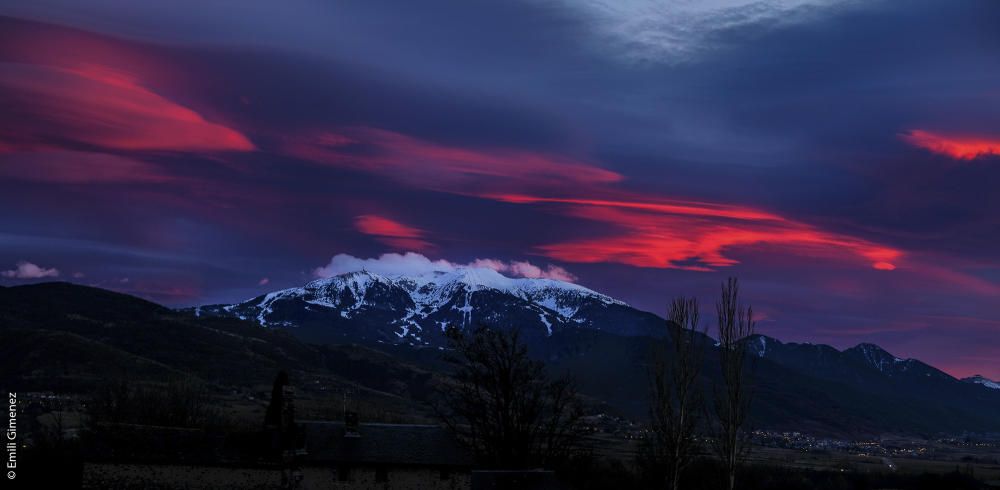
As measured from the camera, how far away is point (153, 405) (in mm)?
108125

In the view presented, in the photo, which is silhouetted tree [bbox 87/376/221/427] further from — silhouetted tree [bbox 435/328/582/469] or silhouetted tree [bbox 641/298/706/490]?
silhouetted tree [bbox 641/298/706/490]

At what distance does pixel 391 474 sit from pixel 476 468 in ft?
27.6

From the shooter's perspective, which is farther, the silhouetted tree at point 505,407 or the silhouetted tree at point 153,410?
the silhouetted tree at point 153,410

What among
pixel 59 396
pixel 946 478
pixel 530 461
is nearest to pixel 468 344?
pixel 530 461

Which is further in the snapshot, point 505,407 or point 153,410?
point 153,410

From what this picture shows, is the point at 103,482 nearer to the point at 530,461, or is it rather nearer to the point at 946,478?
the point at 530,461

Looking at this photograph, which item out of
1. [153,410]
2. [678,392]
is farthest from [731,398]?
[153,410]

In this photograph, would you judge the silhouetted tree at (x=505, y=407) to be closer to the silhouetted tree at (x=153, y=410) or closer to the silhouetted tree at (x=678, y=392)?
the silhouetted tree at (x=678, y=392)

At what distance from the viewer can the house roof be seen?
5619 cm

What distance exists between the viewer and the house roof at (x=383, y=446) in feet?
184

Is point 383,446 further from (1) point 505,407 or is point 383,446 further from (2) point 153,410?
(2) point 153,410

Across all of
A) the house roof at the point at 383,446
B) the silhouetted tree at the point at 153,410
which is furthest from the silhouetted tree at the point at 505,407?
the silhouetted tree at the point at 153,410

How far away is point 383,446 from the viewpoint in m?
57.8

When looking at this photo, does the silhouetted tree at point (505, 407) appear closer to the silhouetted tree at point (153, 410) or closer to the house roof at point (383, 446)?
the house roof at point (383, 446)
